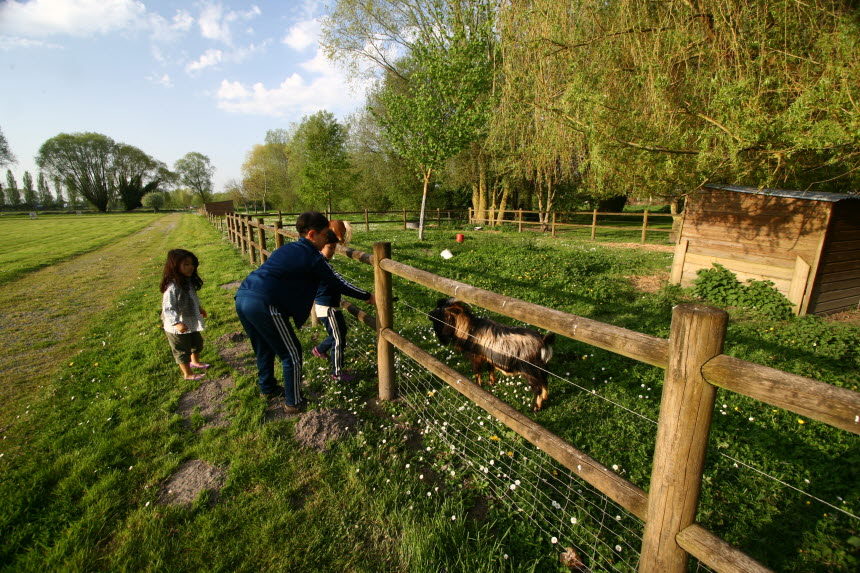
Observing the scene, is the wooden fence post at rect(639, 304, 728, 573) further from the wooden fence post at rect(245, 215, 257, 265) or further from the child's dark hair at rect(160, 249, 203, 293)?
the wooden fence post at rect(245, 215, 257, 265)

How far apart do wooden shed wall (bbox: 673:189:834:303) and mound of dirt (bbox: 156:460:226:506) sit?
28.8 feet

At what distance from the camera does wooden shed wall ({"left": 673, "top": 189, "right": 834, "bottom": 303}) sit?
6387 mm

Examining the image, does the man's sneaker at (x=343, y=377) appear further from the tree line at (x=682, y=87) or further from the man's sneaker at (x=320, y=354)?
the tree line at (x=682, y=87)

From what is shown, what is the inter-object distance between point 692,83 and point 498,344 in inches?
125

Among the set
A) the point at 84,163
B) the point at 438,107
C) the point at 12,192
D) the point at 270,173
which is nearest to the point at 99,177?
the point at 84,163

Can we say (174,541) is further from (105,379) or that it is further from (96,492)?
(105,379)

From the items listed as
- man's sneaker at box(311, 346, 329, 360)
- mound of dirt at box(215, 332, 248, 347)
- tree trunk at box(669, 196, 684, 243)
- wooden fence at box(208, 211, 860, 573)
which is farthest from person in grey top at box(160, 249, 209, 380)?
tree trunk at box(669, 196, 684, 243)

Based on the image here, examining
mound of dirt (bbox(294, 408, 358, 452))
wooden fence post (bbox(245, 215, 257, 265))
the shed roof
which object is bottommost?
mound of dirt (bbox(294, 408, 358, 452))

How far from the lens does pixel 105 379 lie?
14.1ft

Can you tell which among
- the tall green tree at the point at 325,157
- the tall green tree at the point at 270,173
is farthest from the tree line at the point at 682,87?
the tall green tree at the point at 270,173

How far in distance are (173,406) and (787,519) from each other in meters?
5.05

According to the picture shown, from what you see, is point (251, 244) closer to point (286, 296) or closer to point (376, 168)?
point (286, 296)

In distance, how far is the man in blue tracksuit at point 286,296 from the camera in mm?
3082

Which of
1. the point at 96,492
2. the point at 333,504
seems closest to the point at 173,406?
the point at 96,492
